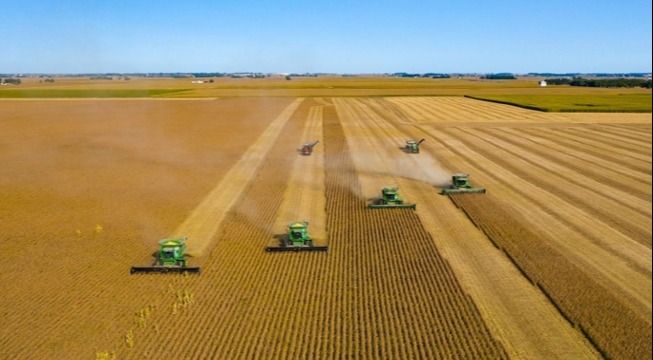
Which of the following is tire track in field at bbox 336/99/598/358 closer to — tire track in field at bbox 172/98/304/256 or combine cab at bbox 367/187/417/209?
combine cab at bbox 367/187/417/209

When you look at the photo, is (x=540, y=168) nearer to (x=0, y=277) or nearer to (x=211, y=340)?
(x=211, y=340)

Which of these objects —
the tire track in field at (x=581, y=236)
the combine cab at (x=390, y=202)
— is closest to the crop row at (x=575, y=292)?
the tire track in field at (x=581, y=236)

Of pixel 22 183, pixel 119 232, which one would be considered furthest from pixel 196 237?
pixel 22 183

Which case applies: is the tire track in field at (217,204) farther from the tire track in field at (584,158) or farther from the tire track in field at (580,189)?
the tire track in field at (584,158)

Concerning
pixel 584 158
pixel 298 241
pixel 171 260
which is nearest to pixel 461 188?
pixel 298 241

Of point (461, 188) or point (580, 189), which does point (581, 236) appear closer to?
point (461, 188)

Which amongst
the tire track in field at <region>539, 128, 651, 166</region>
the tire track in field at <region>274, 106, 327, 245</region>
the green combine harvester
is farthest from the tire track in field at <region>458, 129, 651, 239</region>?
the green combine harvester
